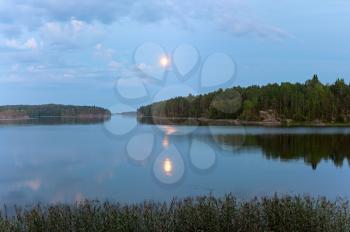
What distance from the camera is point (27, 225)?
21328mm

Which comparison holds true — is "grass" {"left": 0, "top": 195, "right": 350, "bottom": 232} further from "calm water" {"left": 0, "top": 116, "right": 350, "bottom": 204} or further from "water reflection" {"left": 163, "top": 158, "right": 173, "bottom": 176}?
"water reflection" {"left": 163, "top": 158, "right": 173, "bottom": 176}

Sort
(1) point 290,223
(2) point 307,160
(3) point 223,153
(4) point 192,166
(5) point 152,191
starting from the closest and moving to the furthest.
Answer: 1. (1) point 290,223
2. (5) point 152,191
3. (4) point 192,166
4. (2) point 307,160
5. (3) point 223,153

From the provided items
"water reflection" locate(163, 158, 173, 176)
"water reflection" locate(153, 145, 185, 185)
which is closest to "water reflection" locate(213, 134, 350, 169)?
"water reflection" locate(153, 145, 185, 185)

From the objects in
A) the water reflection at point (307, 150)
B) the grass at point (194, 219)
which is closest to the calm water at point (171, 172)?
the water reflection at point (307, 150)

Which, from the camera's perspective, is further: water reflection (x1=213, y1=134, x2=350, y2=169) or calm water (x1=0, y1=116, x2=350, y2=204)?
water reflection (x1=213, y1=134, x2=350, y2=169)

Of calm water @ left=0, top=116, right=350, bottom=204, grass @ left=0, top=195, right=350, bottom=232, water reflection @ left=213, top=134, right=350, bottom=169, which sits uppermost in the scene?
grass @ left=0, top=195, right=350, bottom=232

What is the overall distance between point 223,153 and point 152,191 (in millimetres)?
34397

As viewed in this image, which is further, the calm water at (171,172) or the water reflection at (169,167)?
the water reflection at (169,167)

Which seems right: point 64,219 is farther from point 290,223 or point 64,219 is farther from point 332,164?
point 332,164

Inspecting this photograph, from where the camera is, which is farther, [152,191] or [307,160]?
[307,160]

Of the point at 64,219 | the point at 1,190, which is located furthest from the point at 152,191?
the point at 64,219

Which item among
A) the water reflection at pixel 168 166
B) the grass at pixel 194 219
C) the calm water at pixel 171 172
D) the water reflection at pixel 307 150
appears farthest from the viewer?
the water reflection at pixel 307 150

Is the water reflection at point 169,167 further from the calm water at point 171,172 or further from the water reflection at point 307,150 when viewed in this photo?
the water reflection at point 307,150

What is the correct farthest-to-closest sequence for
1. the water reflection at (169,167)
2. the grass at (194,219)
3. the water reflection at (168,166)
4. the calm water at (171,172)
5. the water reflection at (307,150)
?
the water reflection at (307,150), the water reflection at (168,166), the water reflection at (169,167), the calm water at (171,172), the grass at (194,219)
